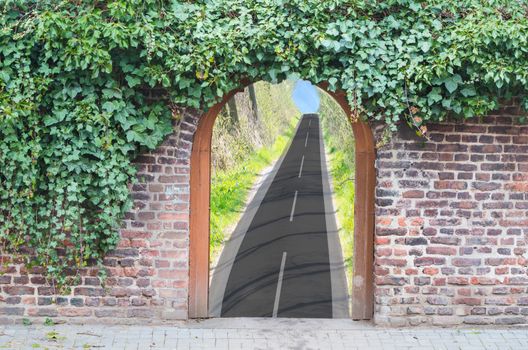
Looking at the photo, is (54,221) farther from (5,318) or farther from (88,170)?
(5,318)

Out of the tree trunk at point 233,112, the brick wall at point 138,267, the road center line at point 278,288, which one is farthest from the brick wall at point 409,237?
the tree trunk at point 233,112

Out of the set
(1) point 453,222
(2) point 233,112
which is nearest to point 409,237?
(1) point 453,222

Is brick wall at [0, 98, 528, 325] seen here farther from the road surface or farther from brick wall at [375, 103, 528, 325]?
the road surface

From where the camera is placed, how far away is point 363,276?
320 inches

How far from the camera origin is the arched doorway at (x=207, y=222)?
800 cm

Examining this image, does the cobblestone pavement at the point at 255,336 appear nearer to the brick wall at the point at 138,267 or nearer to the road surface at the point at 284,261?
the brick wall at the point at 138,267

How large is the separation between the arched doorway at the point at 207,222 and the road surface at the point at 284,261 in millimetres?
1322

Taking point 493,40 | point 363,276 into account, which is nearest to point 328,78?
point 493,40

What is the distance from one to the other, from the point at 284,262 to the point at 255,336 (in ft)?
16.1

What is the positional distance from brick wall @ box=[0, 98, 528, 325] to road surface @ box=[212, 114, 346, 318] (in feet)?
6.06

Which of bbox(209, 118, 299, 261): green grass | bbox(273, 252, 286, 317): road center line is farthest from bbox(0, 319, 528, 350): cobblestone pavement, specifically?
bbox(209, 118, 299, 261): green grass

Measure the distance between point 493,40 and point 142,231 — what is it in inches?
171

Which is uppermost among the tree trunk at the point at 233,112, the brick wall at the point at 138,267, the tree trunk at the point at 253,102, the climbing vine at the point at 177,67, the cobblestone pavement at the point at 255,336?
the tree trunk at the point at 253,102

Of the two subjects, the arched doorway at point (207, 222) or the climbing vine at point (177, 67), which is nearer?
the climbing vine at point (177, 67)
